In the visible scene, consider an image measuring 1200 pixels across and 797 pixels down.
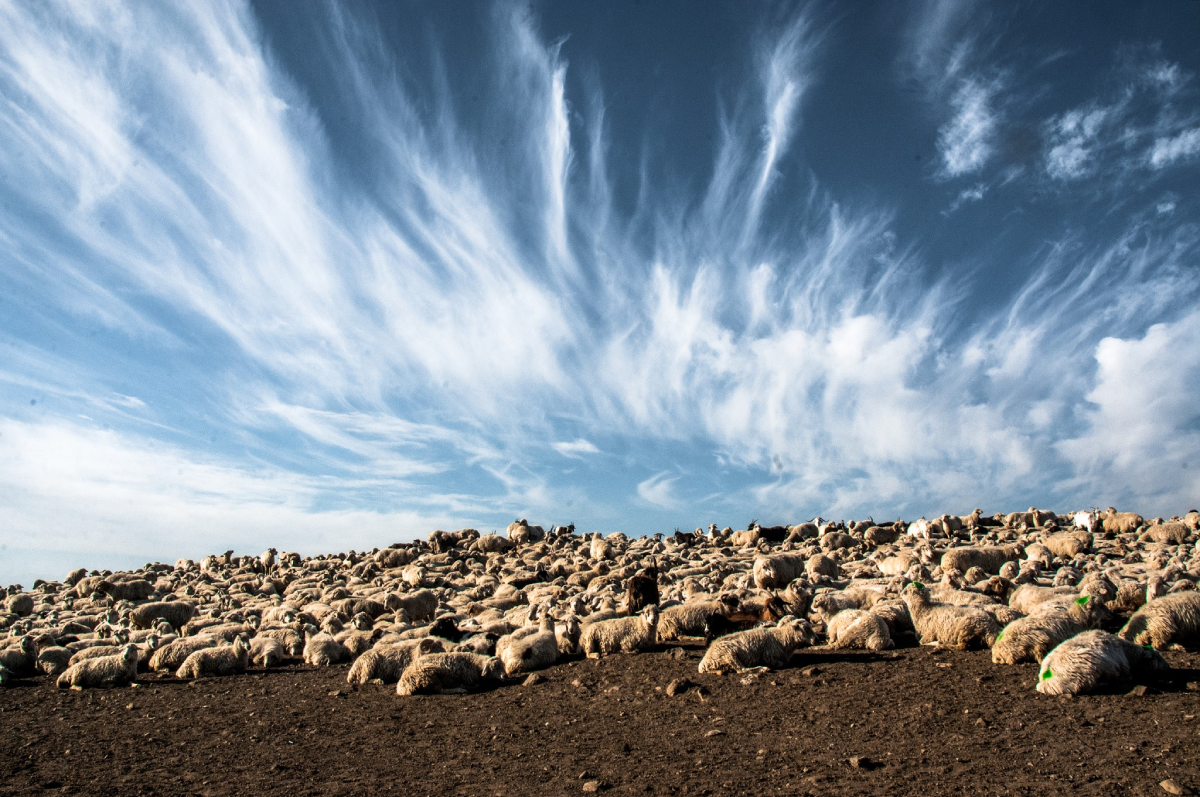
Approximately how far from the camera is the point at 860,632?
14.1 m

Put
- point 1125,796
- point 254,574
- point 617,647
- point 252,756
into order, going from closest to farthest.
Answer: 1. point 1125,796
2. point 252,756
3. point 617,647
4. point 254,574

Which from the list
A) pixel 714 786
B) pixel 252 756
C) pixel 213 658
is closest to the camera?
pixel 714 786

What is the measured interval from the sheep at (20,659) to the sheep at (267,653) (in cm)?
509

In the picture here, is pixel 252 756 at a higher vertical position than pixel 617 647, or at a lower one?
lower

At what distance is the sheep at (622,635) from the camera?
15.5 meters

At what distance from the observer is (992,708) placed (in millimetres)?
10461

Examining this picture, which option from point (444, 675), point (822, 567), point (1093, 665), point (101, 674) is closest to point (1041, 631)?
point (1093, 665)

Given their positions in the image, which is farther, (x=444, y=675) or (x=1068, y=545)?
(x=1068, y=545)

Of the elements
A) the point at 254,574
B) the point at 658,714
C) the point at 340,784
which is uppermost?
the point at 254,574

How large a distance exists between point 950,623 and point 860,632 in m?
1.52

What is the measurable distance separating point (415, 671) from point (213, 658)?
5.97 m

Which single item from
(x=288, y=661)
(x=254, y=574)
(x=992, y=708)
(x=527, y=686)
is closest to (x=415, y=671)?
(x=527, y=686)

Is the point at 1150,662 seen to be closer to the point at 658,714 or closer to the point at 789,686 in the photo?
the point at 789,686

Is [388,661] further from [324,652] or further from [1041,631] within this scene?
[1041,631]
